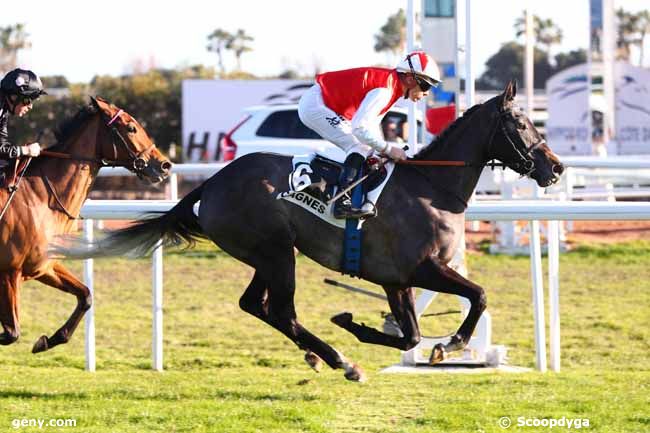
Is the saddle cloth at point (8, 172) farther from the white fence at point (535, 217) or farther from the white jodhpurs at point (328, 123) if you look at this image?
the white jodhpurs at point (328, 123)

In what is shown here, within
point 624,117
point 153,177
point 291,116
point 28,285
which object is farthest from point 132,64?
point 153,177

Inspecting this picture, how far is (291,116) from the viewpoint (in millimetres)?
17984

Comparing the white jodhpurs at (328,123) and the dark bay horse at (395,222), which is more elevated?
the white jodhpurs at (328,123)

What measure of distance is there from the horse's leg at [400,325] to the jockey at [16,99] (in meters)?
2.24

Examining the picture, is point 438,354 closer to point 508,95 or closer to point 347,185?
point 347,185

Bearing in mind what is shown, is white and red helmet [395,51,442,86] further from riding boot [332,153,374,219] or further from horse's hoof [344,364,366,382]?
horse's hoof [344,364,366,382]

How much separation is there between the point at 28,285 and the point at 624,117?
20520mm

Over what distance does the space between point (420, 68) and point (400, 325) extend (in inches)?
59.7

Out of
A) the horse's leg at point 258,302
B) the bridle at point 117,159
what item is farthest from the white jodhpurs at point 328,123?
the bridle at point 117,159

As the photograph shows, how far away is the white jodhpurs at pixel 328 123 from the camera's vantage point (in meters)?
7.37

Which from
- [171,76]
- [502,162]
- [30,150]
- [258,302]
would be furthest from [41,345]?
[171,76]

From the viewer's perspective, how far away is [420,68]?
738cm

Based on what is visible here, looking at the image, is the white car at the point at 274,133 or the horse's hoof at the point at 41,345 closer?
the horse's hoof at the point at 41,345

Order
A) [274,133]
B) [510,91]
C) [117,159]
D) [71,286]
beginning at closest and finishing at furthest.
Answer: [510,91]
[71,286]
[117,159]
[274,133]
